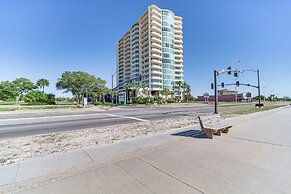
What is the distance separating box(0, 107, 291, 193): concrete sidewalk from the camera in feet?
8.59

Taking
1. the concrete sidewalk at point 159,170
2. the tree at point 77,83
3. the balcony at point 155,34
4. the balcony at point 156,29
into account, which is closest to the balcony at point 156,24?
the balcony at point 156,29

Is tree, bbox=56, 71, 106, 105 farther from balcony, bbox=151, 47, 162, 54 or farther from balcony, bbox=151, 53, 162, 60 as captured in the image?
balcony, bbox=151, 47, 162, 54

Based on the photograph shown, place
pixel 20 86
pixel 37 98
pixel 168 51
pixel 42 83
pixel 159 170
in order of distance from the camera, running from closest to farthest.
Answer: pixel 159 170 → pixel 37 98 → pixel 20 86 → pixel 42 83 → pixel 168 51

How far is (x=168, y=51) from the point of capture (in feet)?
232

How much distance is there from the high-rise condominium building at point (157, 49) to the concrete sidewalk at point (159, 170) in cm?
5896

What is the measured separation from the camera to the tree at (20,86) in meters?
50.9

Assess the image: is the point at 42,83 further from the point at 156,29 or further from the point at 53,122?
the point at 53,122

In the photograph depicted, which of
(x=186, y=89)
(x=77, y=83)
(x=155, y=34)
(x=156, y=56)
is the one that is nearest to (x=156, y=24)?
(x=155, y=34)

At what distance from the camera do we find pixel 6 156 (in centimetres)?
436

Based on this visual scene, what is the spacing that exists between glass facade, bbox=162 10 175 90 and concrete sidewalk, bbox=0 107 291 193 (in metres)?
66.1

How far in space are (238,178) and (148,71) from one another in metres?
67.7

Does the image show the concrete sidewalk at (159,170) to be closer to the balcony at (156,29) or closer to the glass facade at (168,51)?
the glass facade at (168,51)

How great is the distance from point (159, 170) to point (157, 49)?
70.2m

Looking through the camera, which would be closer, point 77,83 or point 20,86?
point 77,83
